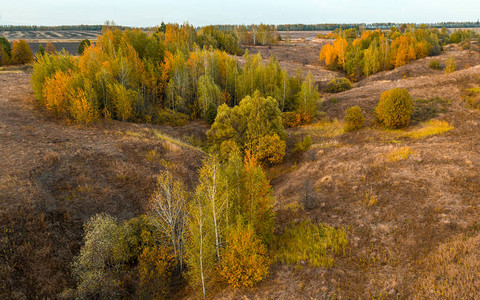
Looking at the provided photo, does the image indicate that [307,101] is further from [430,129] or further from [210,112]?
[430,129]

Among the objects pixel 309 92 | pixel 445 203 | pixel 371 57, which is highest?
pixel 371 57

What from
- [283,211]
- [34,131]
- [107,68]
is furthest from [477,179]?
[107,68]

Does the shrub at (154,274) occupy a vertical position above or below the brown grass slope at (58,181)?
below

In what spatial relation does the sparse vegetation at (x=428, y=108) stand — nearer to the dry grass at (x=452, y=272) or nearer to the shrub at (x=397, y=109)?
the shrub at (x=397, y=109)

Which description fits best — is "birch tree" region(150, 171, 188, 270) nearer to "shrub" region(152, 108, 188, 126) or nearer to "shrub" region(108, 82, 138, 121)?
"shrub" region(108, 82, 138, 121)

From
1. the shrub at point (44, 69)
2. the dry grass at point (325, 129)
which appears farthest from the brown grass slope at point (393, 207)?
the shrub at point (44, 69)

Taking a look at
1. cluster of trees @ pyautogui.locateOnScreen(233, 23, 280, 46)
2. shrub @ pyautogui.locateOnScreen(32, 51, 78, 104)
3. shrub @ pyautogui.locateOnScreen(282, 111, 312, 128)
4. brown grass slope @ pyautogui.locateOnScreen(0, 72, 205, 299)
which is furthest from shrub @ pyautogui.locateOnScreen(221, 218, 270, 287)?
cluster of trees @ pyautogui.locateOnScreen(233, 23, 280, 46)

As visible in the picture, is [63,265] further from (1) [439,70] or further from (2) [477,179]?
(1) [439,70]
